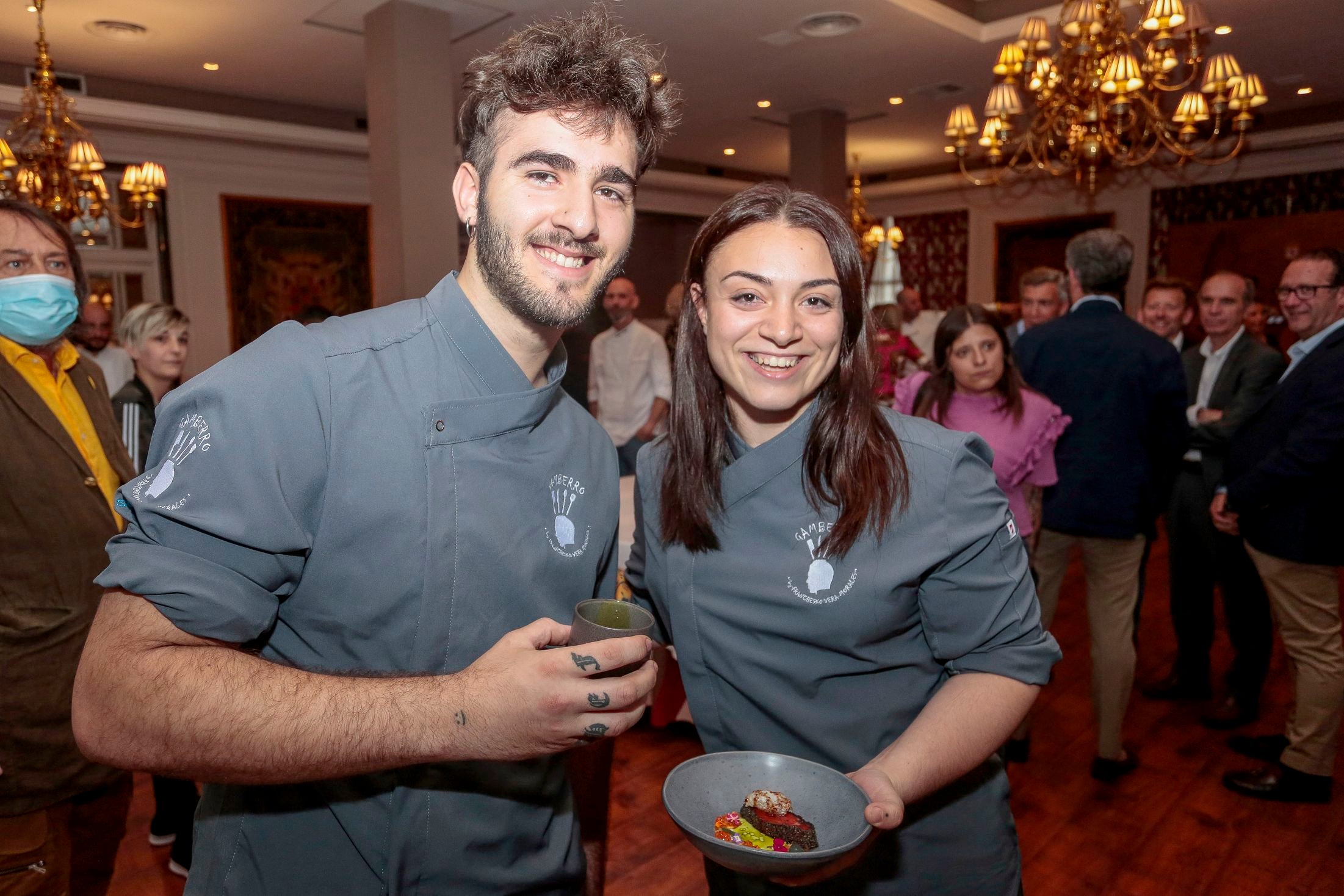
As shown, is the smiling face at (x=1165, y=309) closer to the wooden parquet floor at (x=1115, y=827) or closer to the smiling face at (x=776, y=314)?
the wooden parquet floor at (x=1115, y=827)

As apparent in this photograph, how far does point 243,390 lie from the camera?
85 cm

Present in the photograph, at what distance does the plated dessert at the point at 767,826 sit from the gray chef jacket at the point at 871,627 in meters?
0.17

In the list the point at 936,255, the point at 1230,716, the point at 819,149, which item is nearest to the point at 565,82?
the point at 1230,716

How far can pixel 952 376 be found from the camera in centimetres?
289

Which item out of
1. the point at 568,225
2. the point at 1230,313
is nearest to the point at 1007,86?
the point at 1230,313

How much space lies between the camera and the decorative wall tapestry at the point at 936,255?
11.2m

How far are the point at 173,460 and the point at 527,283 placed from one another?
435mm

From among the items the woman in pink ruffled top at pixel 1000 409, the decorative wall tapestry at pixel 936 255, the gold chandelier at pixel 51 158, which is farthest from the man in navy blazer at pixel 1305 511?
the decorative wall tapestry at pixel 936 255

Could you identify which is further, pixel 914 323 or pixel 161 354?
pixel 914 323

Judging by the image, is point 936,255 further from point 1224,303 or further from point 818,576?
point 818,576

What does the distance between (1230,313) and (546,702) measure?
3.89 m

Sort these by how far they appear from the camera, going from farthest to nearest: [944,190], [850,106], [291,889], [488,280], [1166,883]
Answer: [944,190]
[850,106]
[1166,883]
[488,280]
[291,889]

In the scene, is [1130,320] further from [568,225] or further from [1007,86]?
[568,225]

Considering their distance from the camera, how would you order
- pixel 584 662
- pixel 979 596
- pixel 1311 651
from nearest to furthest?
pixel 584 662 < pixel 979 596 < pixel 1311 651
